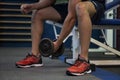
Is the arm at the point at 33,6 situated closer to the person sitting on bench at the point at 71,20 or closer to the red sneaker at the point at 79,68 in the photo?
the person sitting on bench at the point at 71,20

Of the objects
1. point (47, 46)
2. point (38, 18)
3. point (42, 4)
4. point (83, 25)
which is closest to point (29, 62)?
point (47, 46)

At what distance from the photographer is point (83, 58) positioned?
6.64 feet

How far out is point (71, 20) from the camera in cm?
222

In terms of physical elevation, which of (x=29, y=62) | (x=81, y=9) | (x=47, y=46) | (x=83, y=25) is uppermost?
(x=81, y=9)

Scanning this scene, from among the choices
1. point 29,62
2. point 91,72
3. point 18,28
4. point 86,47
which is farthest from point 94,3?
point 18,28

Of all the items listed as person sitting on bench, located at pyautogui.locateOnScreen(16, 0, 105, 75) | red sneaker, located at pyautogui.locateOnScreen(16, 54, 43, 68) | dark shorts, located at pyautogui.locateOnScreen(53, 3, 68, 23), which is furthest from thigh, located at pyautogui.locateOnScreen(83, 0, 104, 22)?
red sneaker, located at pyautogui.locateOnScreen(16, 54, 43, 68)

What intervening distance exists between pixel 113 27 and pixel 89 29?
33.6 inches

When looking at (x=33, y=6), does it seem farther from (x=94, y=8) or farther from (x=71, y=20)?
(x=94, y=8)

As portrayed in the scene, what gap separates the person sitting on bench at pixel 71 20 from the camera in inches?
79.4

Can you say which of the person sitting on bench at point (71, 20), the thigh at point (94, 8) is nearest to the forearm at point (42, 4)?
the person sitting on bench at point (71, 20)

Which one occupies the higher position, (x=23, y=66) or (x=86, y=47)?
(x=86, y=47)

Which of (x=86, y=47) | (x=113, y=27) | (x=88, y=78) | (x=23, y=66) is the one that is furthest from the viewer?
(x=113, y=27)

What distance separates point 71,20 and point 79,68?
413 mm

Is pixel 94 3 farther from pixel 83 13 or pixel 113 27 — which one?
pixel 113 27
